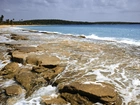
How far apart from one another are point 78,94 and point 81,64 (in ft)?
10.7

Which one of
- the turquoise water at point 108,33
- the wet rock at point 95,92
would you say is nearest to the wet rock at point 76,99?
the wet rock at point 95,92

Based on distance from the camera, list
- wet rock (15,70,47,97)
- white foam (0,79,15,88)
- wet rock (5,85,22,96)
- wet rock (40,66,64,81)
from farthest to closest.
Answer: wet rock (40,66,64,81), white foam (0,79,15,88), wet rock (15,70,47,97), wet rock (5,85,22,96)

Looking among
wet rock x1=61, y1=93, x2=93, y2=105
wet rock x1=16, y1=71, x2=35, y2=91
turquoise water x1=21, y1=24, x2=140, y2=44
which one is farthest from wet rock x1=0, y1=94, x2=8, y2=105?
turquoise water x1=21, y1=24, x2=140, y2=44

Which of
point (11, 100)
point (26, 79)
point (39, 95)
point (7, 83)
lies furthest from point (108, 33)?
point (11, 100)

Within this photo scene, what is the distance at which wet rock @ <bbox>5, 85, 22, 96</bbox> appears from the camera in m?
6.01

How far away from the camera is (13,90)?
6164 millimetres

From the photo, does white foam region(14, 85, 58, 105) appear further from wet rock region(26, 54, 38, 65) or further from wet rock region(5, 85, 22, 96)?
wet rock region(26, 54, 38, 65)

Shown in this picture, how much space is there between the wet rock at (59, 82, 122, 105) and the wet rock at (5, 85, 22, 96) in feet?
5.12

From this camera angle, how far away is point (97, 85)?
589cm

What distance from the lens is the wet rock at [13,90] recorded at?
19.7 feet

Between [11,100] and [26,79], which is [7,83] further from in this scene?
[11,100]

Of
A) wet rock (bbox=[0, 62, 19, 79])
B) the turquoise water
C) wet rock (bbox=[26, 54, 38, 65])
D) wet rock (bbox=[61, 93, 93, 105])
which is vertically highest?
the turquoise water

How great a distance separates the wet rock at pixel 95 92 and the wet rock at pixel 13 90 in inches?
61.5

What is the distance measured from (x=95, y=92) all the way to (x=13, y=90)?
292cm
